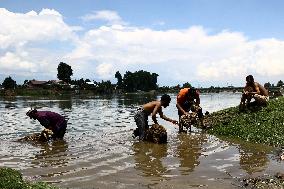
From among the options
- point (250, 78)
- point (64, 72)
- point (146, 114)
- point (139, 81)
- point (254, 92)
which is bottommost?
point (146, 114)

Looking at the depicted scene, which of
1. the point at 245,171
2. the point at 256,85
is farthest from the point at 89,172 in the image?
the point at 256,85

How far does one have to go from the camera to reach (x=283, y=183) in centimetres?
865

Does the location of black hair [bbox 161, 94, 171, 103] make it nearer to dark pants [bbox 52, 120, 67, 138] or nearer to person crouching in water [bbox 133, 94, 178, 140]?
person crouching in water [bbox 133, 94, 178, 140]

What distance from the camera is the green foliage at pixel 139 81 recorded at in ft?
495

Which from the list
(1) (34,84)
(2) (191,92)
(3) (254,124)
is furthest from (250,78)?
(1) (34,84)

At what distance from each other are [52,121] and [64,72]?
10654cm

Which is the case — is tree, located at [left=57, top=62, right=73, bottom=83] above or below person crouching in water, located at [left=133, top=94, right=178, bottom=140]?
above

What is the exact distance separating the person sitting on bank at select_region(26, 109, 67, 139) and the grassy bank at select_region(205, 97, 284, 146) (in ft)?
22.1

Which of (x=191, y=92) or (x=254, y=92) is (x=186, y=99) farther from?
(x=254, y=92)

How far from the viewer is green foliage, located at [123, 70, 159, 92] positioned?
495 ft

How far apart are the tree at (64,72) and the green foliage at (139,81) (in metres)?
32.3

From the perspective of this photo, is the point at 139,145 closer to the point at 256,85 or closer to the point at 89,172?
the point at 89,172

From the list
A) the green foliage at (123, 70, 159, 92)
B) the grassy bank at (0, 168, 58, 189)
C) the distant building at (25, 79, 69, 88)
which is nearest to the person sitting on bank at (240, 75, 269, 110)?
the grassy bank at (0, 168, 58, 189)

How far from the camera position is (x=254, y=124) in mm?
17016
